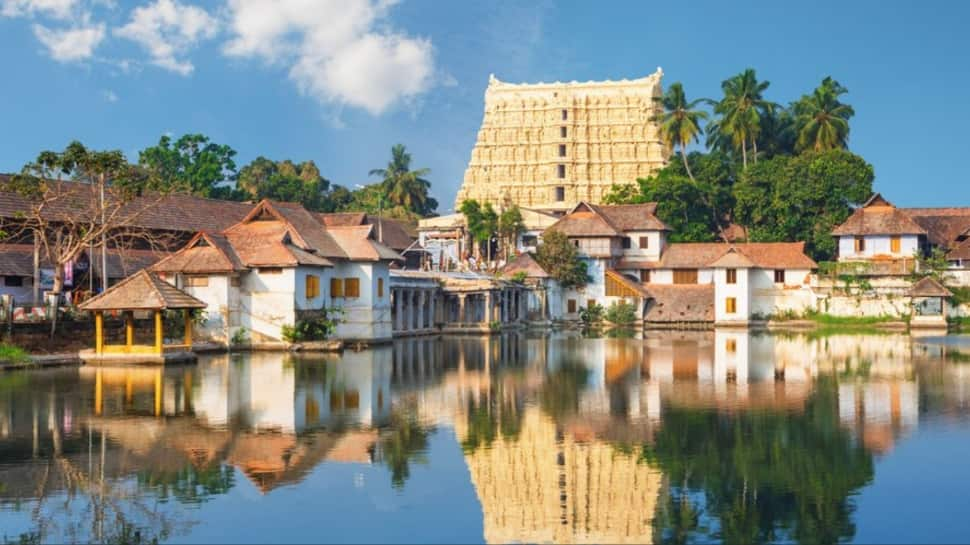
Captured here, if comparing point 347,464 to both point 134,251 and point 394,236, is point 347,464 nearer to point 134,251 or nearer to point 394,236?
point 134,251

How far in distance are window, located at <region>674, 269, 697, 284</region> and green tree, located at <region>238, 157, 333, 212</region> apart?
1215 inches

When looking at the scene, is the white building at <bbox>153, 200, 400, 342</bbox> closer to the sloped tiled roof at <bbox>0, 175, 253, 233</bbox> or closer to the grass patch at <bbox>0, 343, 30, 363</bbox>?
the sloped tiled roof at <bbox>0, 175, 253, 233</bbox>

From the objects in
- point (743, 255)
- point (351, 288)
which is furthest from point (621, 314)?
point (351, 288)

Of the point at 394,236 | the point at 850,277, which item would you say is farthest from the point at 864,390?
the point at 394,236

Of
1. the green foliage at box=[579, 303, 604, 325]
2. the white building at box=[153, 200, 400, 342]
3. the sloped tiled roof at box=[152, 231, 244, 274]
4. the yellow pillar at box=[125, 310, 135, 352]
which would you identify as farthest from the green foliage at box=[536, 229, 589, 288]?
the yellow pillar at box=[125, 310, 135, 352]

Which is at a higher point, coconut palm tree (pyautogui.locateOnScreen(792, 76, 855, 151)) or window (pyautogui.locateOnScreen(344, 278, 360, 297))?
coconut palm tree (pyautogui.locateOnScreen(792, 76, 855, 151))

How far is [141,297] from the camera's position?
34.1m

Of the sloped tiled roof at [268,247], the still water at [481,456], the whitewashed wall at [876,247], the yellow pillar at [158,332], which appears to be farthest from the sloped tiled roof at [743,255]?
the yellow pillar at [158,332]

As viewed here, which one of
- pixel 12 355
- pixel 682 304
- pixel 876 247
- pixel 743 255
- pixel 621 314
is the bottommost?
pixel 12 355

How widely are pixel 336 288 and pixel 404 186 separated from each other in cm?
5610

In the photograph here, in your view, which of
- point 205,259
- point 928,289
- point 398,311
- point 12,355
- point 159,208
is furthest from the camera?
point 928,289

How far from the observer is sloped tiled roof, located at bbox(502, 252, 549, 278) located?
215 ft

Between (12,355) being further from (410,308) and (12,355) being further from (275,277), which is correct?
(410,308)

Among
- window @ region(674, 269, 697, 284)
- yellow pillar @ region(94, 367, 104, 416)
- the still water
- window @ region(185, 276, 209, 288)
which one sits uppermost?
window @ region(674, 269, 697, 284)
